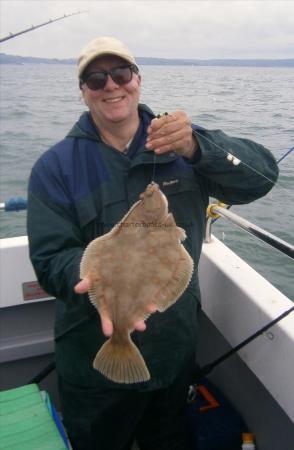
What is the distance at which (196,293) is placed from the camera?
8.63 feet

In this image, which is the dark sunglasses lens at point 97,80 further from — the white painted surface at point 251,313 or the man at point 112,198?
the white painted surface at point 251,313

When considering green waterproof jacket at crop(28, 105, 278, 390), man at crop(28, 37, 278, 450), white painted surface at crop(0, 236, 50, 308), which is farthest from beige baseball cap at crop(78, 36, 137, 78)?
white painted surface at crop(0, 236, 50, 308)

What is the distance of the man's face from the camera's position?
93.1 inches

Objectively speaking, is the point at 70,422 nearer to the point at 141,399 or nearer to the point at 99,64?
the point at 141,399

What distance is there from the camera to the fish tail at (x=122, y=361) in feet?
6.68

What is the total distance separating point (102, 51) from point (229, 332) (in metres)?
1.88

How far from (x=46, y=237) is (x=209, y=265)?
1.35 m

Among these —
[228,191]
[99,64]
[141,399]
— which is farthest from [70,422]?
[99,64]

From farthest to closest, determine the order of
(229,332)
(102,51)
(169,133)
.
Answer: (229,332) < (102,51) < (169,133)

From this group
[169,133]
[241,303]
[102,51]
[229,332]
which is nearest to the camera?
[169,133]

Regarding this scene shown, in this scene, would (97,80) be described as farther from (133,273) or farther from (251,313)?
(251,313)

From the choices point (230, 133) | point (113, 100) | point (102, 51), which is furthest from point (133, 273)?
point (230, 133)

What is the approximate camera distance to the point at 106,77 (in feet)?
7.77

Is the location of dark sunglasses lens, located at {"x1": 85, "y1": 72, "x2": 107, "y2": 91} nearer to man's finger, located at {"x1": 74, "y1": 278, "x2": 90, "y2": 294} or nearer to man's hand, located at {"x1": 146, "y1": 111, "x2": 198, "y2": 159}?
man's hand, located at {"x1": 146, "y1": 111, "x2": 198, "y2": 159}
